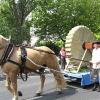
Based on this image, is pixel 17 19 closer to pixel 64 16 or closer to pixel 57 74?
pixel 64 16

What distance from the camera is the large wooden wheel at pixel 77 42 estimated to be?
5.47 metres

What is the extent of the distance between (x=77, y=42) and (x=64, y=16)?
34.5 ft

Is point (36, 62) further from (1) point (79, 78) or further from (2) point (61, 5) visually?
(2) point (61, 5)

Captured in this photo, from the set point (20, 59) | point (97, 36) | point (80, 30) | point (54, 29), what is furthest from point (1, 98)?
point (97, 36)

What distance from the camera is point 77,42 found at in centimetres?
568

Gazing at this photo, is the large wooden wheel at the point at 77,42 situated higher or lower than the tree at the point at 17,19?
lower

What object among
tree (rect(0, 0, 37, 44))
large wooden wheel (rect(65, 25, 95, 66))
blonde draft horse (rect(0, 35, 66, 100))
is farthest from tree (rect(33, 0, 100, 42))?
blonde draft horse (rect(0, 35, 66, 100))

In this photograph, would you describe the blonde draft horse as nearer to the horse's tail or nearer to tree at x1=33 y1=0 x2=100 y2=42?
the horse's tail

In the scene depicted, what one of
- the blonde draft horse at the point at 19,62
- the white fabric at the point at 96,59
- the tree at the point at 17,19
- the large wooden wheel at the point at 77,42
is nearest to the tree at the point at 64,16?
the tree at the point at 17,19

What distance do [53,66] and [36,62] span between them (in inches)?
29.1

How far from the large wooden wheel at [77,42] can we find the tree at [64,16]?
9143 mm

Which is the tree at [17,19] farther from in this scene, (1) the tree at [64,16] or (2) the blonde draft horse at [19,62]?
(2) the blonde draft horse at [19,62]

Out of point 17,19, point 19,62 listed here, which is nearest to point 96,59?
point 19,62

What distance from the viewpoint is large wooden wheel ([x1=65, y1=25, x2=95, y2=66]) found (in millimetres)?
5469
